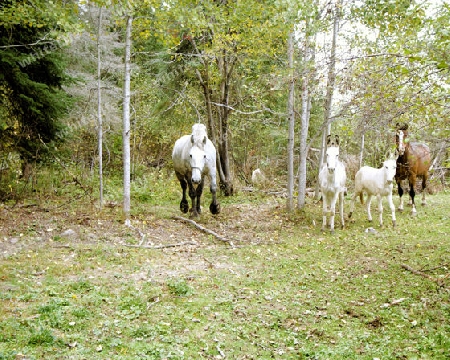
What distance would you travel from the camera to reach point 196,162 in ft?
34.8

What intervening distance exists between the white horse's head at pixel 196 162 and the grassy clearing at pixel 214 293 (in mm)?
1428

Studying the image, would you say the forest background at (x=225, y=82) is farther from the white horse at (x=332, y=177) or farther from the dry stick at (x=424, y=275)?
the dry stick at (x=424, y=275)

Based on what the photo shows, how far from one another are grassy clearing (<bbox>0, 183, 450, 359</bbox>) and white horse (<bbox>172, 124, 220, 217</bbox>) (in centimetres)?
142

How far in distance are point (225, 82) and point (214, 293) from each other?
1125cm

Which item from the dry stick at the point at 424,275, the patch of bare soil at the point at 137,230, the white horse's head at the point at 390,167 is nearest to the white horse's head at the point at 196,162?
the patch of bare soil at the point at 137,230

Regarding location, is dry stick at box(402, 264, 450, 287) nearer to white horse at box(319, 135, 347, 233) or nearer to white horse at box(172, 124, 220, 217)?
white horse at box(319, 135, 347, 233)

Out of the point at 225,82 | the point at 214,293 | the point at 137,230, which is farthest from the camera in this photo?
the point at 225,82

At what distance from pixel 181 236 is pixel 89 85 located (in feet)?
30.1

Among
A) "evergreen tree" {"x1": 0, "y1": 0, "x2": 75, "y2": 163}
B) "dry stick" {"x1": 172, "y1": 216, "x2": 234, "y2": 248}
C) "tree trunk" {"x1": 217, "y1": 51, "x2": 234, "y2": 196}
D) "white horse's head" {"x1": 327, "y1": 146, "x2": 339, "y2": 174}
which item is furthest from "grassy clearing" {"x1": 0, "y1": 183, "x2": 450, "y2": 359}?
"tree trunk" {"x1": 217, "y1": 51, "x2": 234, "y2": 196}

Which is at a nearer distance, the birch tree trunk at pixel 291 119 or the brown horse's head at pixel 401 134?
the brown horse's head at pixel 401 134

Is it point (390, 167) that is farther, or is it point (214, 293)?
point (390, 167)

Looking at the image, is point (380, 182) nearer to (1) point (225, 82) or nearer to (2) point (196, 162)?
(2) point (196, 162)

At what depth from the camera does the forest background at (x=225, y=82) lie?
5605mm

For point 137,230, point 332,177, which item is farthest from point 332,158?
point 137,230
